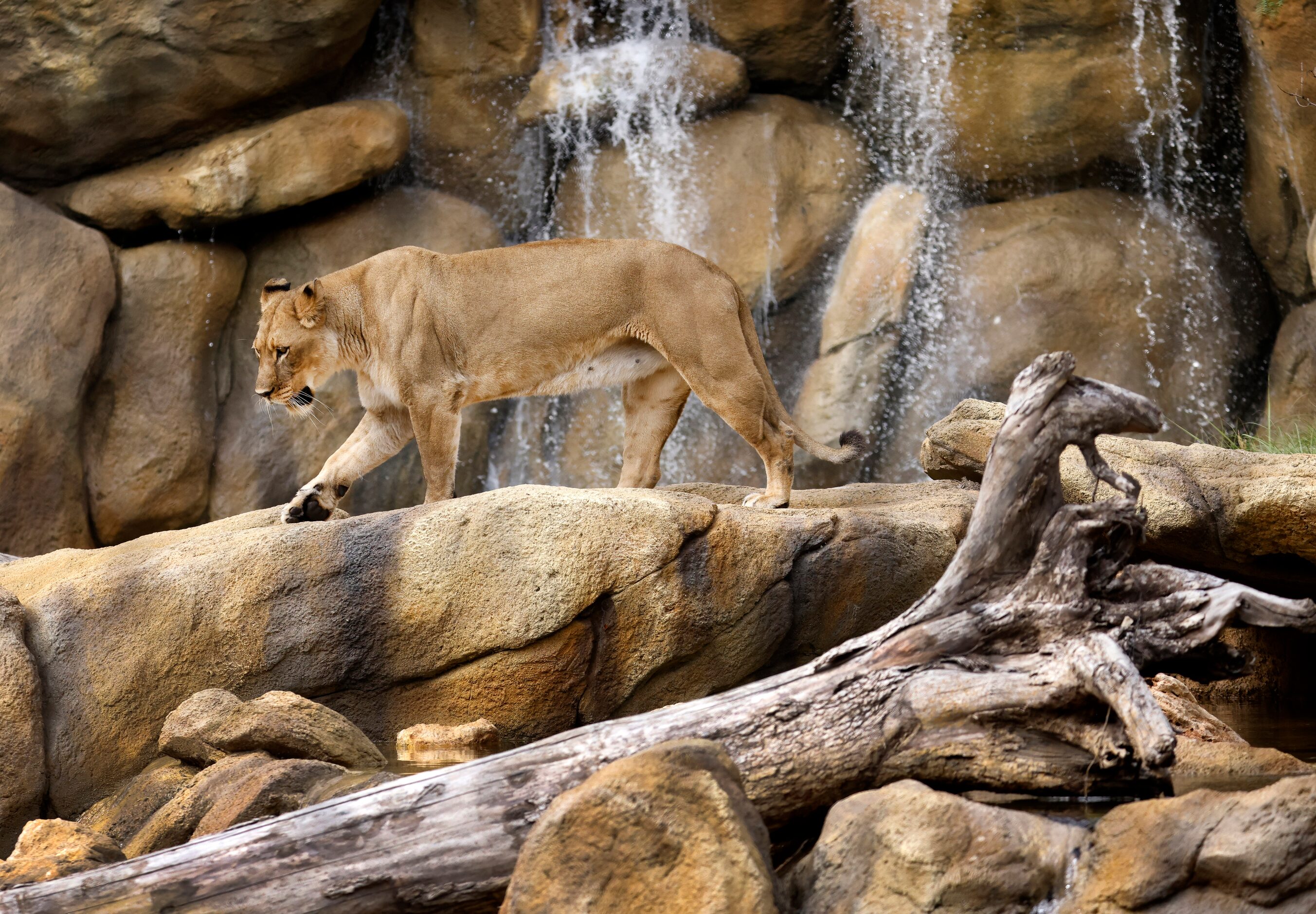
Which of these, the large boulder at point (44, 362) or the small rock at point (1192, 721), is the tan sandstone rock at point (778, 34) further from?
the small rock at point (1192, 721)

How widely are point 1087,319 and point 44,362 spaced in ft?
26.8

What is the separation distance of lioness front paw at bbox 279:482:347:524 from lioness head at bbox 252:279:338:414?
1041 mm

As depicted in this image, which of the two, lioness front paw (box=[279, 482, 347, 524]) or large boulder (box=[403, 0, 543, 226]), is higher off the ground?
large boulder (box=[403, 0, 543, 226])

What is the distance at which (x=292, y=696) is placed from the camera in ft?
17.6

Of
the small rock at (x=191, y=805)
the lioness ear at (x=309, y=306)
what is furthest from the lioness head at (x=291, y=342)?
the small rock at (x=191, y=805)

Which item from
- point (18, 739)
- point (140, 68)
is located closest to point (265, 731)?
point (18, 739)

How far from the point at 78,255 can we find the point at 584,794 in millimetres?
8761

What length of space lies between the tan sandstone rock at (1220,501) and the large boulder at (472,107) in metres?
6.23

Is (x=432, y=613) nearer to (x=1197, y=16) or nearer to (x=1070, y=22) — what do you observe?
(x=1070, y=22)

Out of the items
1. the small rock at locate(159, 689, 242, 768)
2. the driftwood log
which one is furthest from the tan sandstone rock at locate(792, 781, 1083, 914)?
the small rock at locate(159, 689, 242, 768)

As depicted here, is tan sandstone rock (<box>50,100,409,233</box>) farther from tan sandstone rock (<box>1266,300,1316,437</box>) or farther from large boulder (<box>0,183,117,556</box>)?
tan sandstone rock (<box>1266,300,1316,437</box>)

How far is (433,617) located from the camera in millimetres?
5816

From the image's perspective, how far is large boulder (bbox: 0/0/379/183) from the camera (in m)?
10.4

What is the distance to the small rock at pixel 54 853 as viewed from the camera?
13.1 feet
